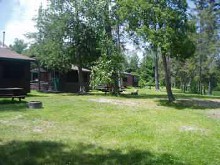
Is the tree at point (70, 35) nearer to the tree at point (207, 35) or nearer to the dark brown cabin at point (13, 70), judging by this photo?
the dark brown cabin at point (13, 70)

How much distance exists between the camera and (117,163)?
27.1ft

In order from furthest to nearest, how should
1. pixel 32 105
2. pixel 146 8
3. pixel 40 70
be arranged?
pixel 40 70 < pixel 146 8 < pixel 32 105

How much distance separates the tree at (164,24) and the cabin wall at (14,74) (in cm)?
982

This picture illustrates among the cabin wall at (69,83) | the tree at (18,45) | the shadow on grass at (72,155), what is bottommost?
the shadow on grass at (72,155)

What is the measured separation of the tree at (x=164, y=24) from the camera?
23.1m

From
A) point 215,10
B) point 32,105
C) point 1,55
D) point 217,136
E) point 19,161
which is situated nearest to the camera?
point 19,161

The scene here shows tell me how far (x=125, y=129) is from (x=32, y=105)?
21.8 ft

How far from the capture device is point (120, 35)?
33.9 m

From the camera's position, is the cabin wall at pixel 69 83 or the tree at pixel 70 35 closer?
the tree at pixel 70 35

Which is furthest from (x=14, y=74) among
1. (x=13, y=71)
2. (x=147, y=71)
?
(x=147, y=71)

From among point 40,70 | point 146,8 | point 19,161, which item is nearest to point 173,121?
point 19,161

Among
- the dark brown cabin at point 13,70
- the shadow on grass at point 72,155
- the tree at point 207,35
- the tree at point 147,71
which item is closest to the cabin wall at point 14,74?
the dark brown cabin at point 13,70

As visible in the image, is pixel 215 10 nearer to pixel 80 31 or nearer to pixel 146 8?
pixel 80 31

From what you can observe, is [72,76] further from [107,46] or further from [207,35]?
[207,35]
